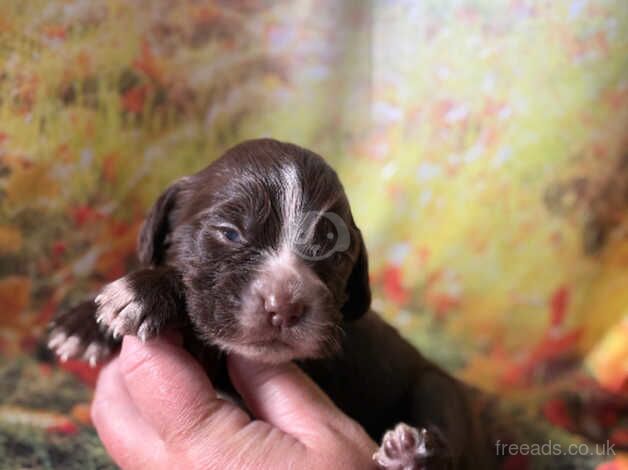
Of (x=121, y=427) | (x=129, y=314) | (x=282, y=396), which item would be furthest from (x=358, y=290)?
(x=121, y=427)

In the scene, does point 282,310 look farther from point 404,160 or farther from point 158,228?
point 404,160

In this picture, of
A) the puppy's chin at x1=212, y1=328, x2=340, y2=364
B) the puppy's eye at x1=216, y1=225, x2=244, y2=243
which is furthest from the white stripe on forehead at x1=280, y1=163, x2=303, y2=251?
the puppy's chin at x1=212, y1=328, x2=340, y2=364

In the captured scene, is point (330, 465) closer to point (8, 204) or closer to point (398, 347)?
point (398, 347)

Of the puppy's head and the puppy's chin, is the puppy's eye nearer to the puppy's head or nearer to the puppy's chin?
the puppy's head

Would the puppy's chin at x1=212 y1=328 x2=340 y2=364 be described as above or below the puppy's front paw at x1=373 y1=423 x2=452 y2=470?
above

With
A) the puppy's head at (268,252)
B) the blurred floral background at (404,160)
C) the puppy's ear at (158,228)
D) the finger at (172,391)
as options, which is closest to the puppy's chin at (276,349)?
the puppy's head at (268,252)

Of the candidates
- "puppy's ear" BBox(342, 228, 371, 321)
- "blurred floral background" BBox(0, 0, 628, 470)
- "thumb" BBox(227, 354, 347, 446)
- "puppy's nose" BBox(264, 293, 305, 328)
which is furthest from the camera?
"blurred floral background" BBox(0, 0, 628, 470)
